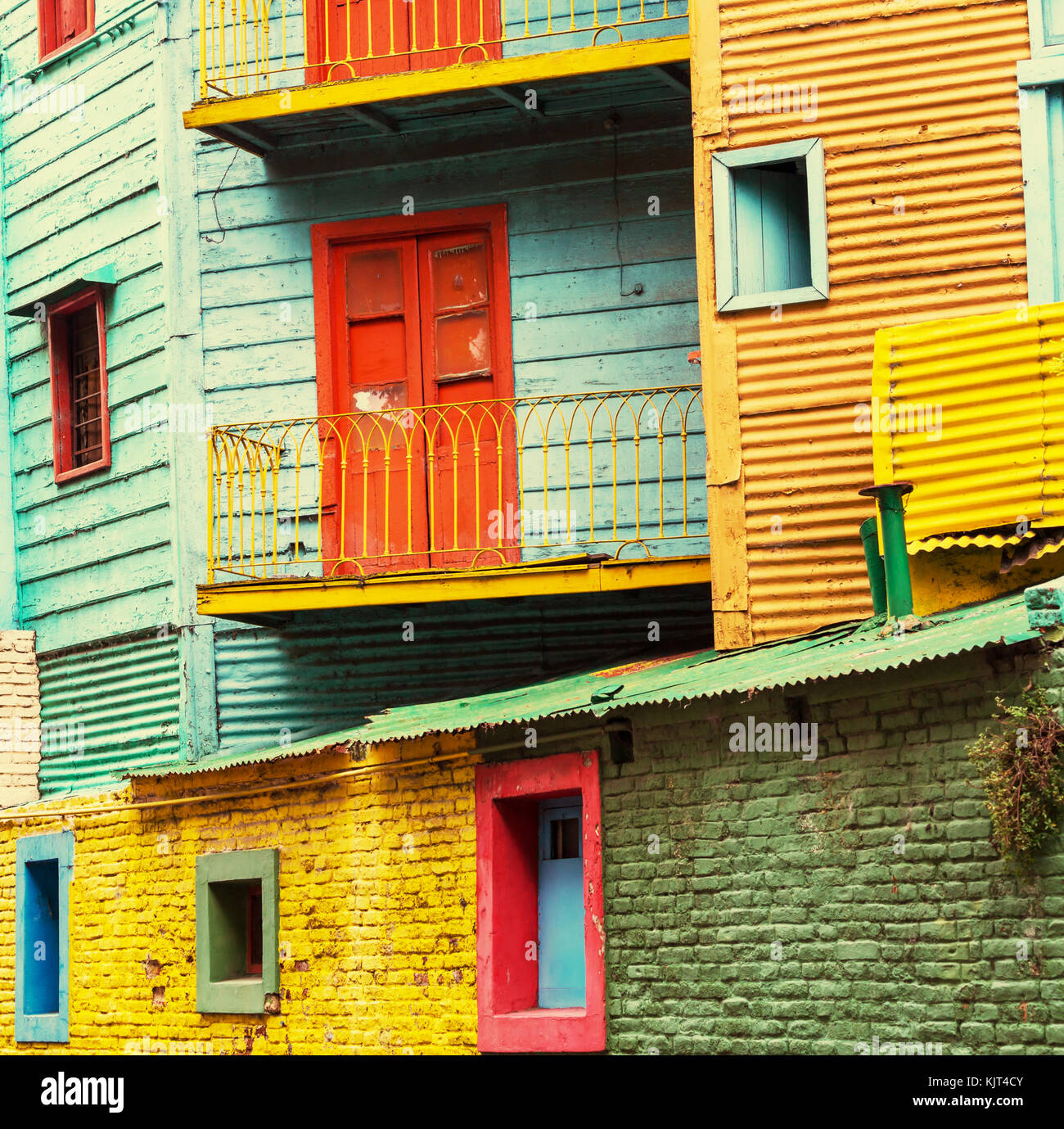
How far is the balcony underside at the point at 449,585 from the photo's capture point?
38.2 feet

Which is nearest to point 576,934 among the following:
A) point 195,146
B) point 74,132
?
point 195,146

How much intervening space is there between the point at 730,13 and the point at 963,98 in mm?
1604

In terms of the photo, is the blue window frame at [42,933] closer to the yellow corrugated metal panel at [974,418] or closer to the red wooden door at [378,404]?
the red wooden door at [378,404]

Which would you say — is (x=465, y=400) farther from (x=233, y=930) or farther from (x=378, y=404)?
(x=233, y=930)

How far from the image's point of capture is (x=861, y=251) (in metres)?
11.0

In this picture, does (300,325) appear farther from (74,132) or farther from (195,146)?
(74,132)

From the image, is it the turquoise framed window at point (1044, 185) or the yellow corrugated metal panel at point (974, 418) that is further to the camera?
the turquoise framed window at point (1044, 185)

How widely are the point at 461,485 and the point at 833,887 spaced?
16.3 ft

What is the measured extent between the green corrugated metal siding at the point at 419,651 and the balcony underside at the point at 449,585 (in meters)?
0.58

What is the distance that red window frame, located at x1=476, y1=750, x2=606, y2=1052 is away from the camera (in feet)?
33.1

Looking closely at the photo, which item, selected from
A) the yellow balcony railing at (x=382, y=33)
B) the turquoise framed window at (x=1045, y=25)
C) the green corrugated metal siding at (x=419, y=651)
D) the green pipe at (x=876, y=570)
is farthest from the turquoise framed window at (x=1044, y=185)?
the green corrugated metal siding at (x=419, y=651)

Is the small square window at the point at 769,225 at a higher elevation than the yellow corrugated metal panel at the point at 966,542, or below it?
higher

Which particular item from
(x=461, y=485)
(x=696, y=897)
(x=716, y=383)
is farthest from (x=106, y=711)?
(x=696, y=897)

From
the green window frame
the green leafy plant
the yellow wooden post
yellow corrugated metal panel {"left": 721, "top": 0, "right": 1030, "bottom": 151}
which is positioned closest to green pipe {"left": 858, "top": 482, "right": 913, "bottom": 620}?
the yellow wooden post
